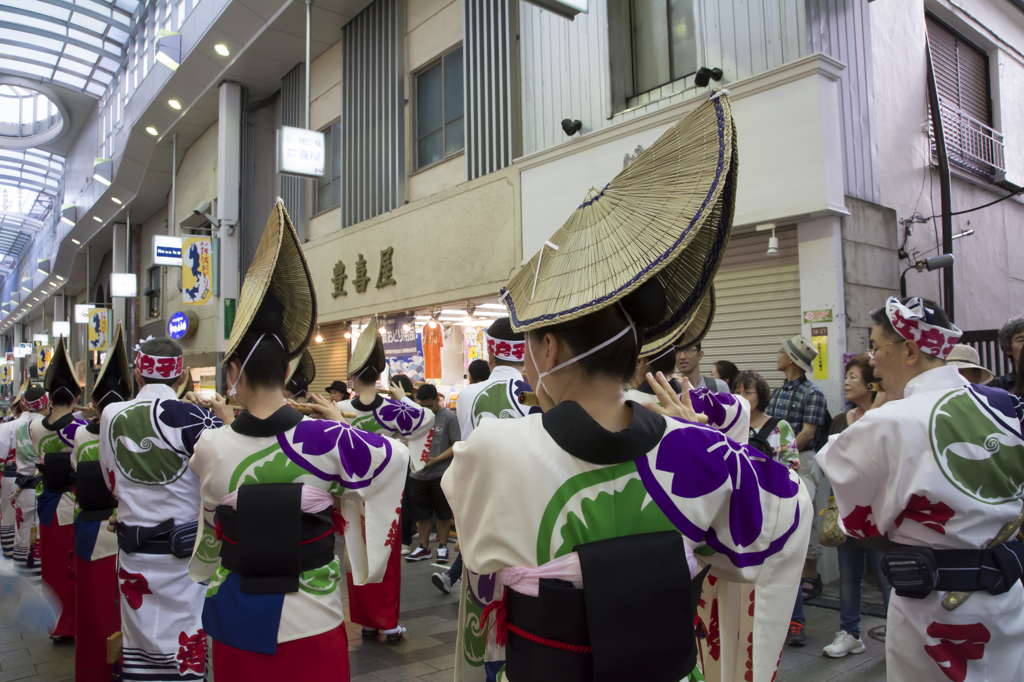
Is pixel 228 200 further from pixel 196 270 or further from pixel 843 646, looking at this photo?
pixel 843 646

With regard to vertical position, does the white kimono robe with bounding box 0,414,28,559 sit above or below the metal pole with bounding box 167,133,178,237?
below

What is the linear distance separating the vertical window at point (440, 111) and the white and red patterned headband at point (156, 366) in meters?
7.23

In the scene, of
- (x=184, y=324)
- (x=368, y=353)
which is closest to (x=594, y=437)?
(x=368, y=353)

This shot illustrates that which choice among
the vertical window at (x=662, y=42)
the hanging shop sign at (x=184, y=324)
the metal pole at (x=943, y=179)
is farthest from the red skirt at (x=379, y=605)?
the hanging shop sign at (x=184, y=324)

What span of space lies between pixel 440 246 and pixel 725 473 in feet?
29.4

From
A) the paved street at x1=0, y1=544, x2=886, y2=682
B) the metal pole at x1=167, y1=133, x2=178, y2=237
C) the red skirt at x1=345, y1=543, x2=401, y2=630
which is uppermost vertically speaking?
the metal pole at x1=167, y1=133, x2=178, y2=237

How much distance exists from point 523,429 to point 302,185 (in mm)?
13835

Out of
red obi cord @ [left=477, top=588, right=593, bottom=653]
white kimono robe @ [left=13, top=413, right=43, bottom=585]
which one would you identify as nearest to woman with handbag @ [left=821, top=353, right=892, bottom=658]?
red obi cord @ [left=477, top=588, right=593, bottom=653]

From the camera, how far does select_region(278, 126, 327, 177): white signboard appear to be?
1059 centimetres

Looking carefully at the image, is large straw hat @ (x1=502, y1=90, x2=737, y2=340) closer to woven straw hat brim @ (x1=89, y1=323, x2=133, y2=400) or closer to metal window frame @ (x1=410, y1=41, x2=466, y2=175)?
woven straw hat brim @ (x1=89, y1=323, x2=133, y2=400)

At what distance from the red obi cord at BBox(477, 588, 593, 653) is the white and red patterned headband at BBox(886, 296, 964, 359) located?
193cm

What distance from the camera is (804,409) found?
5.41m

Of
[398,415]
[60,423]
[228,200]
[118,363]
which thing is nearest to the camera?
[118,363]

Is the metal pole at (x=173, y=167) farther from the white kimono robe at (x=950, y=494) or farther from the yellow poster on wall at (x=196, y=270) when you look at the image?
the white kimono robe at (x=950, y=494)
